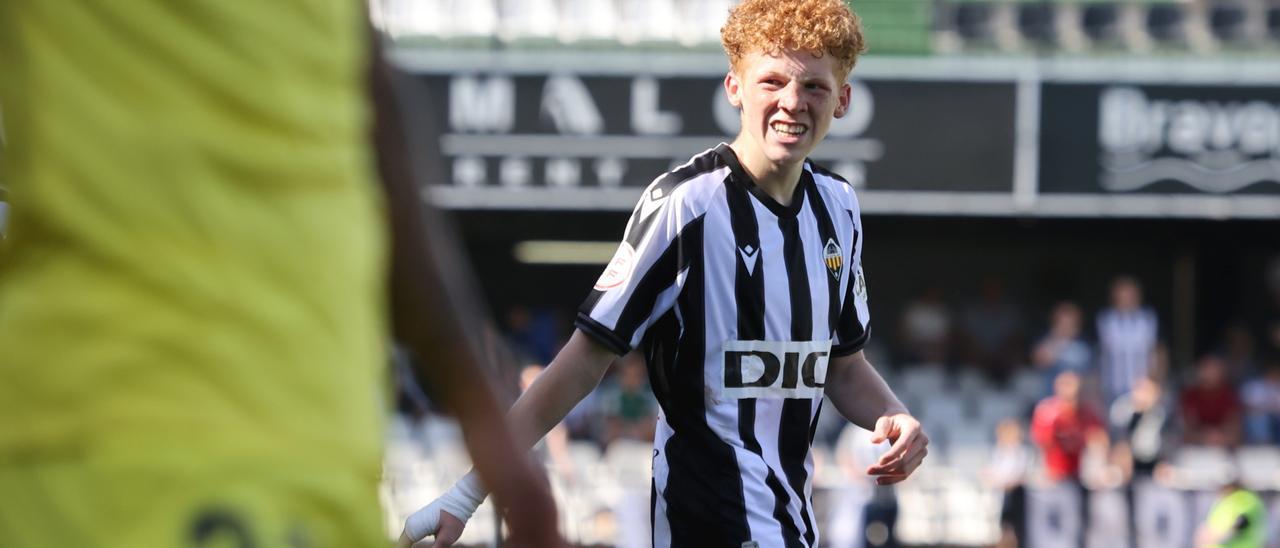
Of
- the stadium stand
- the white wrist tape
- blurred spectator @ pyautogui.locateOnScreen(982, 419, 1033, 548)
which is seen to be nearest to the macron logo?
the white wrist tape

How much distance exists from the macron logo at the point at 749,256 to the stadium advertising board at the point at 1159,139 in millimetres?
13673

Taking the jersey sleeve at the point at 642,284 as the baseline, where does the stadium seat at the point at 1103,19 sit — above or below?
below

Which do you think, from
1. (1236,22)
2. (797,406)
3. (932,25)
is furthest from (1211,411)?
(797,406)

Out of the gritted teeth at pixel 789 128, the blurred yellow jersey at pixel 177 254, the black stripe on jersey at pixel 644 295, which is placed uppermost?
the blurred yellow jersey at pixel 177 254

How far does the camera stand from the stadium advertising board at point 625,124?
17094mm

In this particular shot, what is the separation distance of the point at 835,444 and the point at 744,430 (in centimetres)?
1279

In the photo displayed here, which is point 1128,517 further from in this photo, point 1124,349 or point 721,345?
point 721,345

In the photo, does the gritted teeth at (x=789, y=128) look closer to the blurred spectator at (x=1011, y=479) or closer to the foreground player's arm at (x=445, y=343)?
the foreground player's arm at (x=445, y=343)

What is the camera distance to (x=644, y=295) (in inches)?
160

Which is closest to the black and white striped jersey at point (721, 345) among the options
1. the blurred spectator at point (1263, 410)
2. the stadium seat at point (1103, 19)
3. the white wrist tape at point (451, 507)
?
the white wrist tape at point (451, 507)

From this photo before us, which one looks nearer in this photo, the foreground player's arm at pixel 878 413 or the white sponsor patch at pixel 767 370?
the white sponsor patch at pixel 767 370

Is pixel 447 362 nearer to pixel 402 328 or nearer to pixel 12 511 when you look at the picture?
pixel 402 328

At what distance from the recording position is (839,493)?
1434 cm

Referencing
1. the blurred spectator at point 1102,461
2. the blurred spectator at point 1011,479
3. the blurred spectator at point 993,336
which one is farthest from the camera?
the blurred spectator at point 993,336
